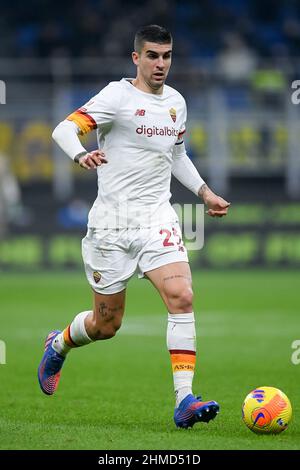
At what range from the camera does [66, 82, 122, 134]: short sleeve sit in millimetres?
6855

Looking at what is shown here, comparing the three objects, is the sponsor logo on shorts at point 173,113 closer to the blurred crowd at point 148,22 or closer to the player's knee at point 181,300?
the player's knee at point 181,300

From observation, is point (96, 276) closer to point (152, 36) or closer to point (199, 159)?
point (152, 36)

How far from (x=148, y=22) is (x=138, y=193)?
17920 mm

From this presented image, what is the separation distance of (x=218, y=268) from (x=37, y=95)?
492cm

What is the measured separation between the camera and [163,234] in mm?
6941

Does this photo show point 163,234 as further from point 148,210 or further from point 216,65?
point 216,65

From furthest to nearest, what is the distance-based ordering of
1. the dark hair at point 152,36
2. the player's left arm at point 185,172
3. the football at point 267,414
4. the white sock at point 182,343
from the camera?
the player's left arm at point 185,172, the dark hair at point 152,36, the white sock at point 182,343, the football at point 267,414

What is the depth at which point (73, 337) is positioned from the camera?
7.57 metres

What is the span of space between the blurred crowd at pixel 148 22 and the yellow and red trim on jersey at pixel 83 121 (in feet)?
54.5

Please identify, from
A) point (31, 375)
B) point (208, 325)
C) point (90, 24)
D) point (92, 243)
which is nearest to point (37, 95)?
point (90, 24)

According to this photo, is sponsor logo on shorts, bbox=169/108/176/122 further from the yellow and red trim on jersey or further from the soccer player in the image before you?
the yellow and red trim on jersey

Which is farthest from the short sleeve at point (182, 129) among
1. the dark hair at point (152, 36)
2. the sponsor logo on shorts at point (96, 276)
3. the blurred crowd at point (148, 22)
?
the blurred crowd at point (148, 22)

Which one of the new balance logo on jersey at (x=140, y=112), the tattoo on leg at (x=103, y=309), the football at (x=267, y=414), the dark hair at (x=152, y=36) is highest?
the dark hair at (x=152, y=36)

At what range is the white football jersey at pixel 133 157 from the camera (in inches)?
275
